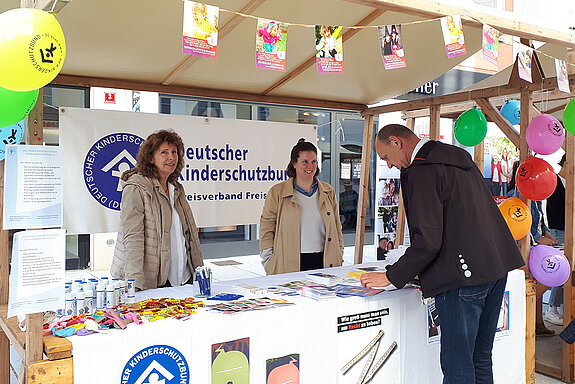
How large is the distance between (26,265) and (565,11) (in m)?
9.76

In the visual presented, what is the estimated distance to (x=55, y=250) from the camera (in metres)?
1.67

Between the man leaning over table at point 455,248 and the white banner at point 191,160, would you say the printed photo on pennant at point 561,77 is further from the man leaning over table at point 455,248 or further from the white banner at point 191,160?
the white banner at point 191,160

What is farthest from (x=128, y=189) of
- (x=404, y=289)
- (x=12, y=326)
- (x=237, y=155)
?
(x=237, y=155)

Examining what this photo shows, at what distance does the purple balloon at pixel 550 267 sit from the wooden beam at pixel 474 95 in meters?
1.16

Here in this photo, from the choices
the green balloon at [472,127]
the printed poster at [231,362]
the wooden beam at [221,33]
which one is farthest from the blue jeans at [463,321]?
the green balloon at [472,127]

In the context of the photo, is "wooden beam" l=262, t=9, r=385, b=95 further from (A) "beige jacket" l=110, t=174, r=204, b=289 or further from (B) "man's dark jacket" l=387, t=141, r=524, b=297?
(A) "beige jacket" l=110, t=174, r=204, b=289

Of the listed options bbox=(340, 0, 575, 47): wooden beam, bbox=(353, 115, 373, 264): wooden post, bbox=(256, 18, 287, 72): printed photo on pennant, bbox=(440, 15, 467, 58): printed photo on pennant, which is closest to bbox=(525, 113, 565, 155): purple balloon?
bbox=(340, 0, 575, 47): wooden beam

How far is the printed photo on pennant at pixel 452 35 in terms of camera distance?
8.64 ft

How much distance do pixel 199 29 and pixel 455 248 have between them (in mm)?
1465

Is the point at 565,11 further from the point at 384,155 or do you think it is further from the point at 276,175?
the point at 384,155

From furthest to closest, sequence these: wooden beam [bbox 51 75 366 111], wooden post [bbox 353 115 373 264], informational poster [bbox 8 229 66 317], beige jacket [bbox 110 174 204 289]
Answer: wooden post [bbox 353 115 373 264], wooden beam [bbox 51 75 366 111], beige jacket [bbox 110 174 204 289], informational poster [bbox 8 229 66 317]

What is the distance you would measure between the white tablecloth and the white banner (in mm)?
1814

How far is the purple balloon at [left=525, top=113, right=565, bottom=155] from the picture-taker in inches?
135

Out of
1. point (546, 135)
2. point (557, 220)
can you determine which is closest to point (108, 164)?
point (546, 135)
